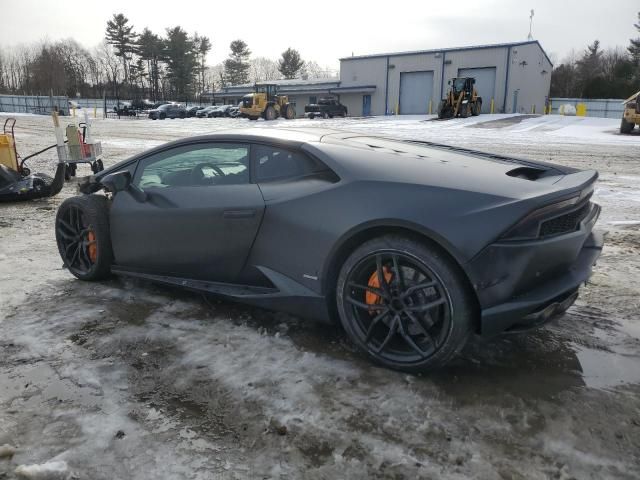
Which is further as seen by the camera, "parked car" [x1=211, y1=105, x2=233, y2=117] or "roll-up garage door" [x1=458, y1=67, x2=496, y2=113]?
"parked car" [x1=211, y1=105, x2=233, y2=117]

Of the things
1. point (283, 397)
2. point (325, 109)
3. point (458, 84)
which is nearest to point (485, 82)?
point (458, 84)

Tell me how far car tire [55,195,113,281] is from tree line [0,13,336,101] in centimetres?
7340

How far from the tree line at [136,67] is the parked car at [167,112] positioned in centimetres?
2968

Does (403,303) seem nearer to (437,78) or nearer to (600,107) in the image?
(437,78)

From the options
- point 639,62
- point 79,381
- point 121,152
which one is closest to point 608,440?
point 79,381

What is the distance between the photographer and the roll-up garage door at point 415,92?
41344 millimetres

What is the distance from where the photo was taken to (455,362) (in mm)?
2869

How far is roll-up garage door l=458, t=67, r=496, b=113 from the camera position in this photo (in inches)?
1514

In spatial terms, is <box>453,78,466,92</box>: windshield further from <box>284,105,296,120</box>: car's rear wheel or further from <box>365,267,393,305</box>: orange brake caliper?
<box>365,267,393,305</box>: orange brake caliper

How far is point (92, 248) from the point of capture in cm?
418

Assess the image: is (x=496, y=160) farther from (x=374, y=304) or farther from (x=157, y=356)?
(x=157, y=356)

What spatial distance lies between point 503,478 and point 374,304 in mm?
1080

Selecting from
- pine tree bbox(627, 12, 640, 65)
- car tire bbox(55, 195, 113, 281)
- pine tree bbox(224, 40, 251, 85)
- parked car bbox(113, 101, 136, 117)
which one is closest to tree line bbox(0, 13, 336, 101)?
pine tree bbox(224, 40, 251, 85)

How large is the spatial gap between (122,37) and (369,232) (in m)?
86.9
